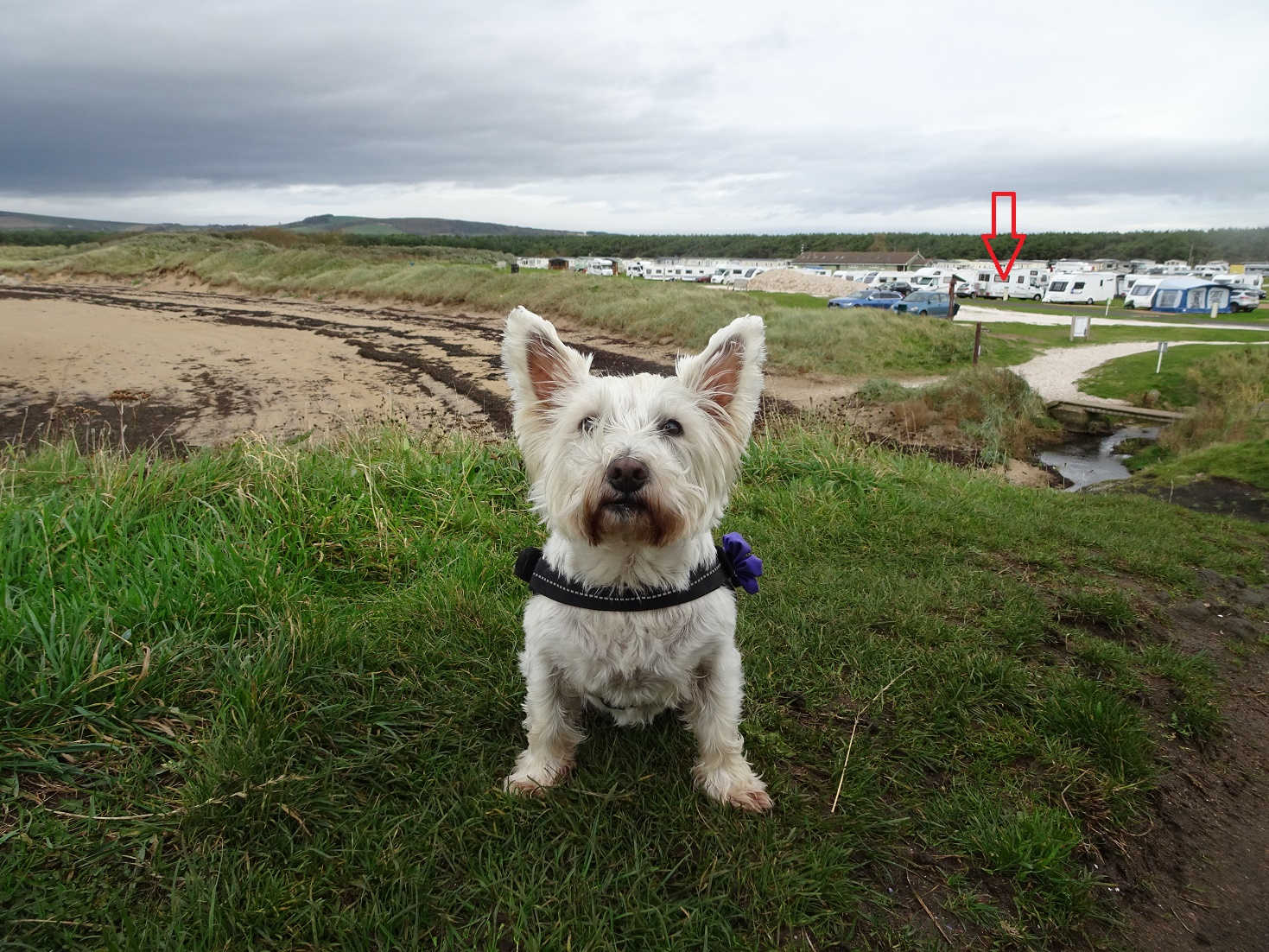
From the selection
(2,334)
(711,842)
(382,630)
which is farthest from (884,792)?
(2,334)

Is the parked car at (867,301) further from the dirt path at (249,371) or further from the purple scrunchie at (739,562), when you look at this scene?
the purple scrunchie at (739,562)

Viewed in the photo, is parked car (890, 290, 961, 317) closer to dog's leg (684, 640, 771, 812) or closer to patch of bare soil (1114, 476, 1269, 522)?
patch of bare soil (1114, 476, 1269, 522)

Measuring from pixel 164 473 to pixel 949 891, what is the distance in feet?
17.3

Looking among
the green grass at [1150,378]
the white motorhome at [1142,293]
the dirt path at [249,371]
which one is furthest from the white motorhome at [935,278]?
the dirt path at [249,371]

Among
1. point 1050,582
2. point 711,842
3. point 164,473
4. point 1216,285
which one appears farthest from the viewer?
point 1216,285

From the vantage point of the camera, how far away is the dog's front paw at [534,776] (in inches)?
112

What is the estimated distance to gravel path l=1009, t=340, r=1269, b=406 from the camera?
19.1m

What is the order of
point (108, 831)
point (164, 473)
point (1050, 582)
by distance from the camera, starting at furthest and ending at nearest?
1. point (1050, 582)
2. point (164, 473)
3. point (108, 831)

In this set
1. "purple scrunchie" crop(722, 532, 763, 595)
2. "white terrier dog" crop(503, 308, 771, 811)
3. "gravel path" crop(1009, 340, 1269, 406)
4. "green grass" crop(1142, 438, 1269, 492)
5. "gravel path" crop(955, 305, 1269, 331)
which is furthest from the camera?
"gravel path" crop(955, 305, 1269, 331)

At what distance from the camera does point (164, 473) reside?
4730mm

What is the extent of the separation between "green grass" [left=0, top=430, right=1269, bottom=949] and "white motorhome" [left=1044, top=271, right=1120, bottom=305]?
55538mm

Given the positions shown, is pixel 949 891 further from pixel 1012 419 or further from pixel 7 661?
pixel 1012 419

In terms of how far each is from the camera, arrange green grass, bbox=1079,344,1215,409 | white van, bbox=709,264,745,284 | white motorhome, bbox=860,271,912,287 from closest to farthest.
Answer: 1. green grass, bbox=1079,344,1215,409
2. white motorhome, bbox=860,271,912,287
3. white van, bbox=709,264,745,284

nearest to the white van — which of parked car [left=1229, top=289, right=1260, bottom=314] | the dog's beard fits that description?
parked car [left=1229, top=289, right=1260, bottom=314]
